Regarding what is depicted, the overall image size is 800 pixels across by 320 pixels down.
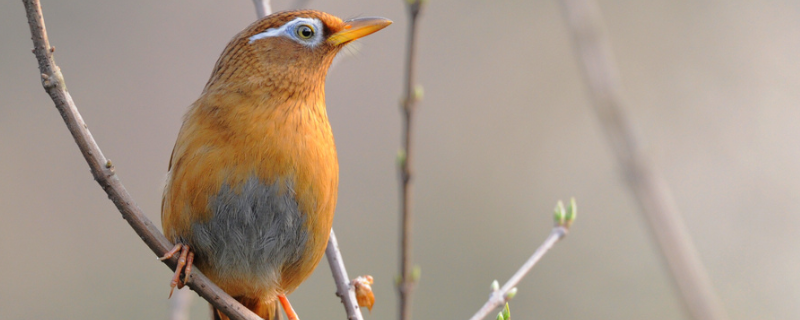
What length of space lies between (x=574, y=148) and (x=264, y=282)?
8.09m

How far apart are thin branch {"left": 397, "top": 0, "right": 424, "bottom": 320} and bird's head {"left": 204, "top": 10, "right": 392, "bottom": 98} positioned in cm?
72

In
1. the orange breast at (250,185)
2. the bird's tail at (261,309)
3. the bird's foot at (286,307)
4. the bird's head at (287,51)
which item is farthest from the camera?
the bird's foot at (286,307)

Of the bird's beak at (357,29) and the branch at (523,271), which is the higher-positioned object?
the bird's beak at (357,29)

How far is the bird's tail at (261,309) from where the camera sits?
4098 mm

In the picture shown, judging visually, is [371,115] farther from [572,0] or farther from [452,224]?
[572,0]

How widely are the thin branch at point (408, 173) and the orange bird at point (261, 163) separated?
0.60 m

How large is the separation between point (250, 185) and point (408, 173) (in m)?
0.76

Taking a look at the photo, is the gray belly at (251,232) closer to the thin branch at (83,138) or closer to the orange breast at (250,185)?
the orange breast at (250,185)

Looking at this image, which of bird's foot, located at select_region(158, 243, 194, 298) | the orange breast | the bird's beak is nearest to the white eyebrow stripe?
the bird's beak

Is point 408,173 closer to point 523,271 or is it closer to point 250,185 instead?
point 250,185

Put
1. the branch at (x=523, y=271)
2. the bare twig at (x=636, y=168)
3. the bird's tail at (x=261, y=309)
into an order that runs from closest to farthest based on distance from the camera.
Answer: the bare twig at (x=636, y=168), the branch at (x=523, y=271), the bird's tail at (x=261, y=309)

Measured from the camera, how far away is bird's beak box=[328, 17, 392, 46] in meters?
3.72

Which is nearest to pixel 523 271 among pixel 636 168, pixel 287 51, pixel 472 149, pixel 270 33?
pixel 636 168

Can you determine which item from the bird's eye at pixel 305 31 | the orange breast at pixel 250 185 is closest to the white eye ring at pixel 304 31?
the bird's eye at pixel 305 31
